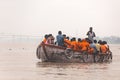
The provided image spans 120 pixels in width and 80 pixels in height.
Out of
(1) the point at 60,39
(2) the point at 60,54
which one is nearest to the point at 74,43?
(1) the point at 60,39

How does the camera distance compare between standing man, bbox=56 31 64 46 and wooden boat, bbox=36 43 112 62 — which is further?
standing man, bbox=56 31 64 46

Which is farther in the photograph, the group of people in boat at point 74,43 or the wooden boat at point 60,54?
the group of people in boat at point 74,43

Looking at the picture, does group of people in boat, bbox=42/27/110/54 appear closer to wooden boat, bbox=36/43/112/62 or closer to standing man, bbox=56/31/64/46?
standing man, bbox=56/31/64/46

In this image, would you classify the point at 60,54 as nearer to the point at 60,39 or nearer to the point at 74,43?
the point at 60,39

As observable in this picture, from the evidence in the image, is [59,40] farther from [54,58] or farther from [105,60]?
[105,60]

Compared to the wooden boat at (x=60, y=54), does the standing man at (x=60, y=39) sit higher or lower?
higher

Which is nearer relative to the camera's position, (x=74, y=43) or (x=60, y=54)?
(x=60, y=54)

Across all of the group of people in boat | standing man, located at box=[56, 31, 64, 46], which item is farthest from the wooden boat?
standing man, located at box=[56, 31, 64, 46]

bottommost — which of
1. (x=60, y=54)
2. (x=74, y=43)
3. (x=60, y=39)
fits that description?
(x=60, y=54)

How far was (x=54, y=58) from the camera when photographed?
24406 millimetres

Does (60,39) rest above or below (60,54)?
above

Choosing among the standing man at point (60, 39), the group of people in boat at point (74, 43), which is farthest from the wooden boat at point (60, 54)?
the standing man at point (60, 39)

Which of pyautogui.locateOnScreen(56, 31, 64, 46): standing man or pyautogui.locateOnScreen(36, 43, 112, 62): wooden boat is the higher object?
pyautogui.locateOnScreen(56, 31, 64, 46): standing man

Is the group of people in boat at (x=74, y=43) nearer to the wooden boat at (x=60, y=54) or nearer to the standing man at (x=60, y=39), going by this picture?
the standing man at (x=60, y=39)
